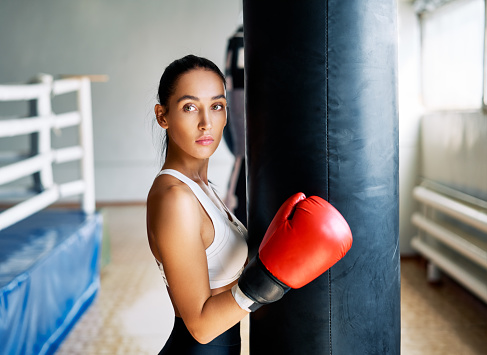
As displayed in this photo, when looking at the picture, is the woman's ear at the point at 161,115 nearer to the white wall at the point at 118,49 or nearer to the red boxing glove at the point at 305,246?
the red boxing glove at the point at 305,246

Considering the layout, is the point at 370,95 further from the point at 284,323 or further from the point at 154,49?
the point at 154,49

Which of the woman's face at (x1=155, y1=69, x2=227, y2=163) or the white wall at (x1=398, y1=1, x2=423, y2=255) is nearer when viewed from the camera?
the woman's face at (x1=155, y1=69, x2=227, y2=163)

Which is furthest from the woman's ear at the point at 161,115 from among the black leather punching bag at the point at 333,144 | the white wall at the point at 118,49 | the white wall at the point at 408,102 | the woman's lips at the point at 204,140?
the white wall at the point at 118,49

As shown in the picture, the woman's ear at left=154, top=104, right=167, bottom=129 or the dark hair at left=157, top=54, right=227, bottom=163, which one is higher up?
the dark hair at left=157, top=54, right=227, bottom=163

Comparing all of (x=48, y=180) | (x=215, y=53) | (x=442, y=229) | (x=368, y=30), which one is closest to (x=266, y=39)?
(x=368, y=30)

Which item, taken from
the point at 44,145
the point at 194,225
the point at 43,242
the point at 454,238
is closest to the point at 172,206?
the point at 194,225

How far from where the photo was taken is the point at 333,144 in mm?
961

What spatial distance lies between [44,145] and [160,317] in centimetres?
125

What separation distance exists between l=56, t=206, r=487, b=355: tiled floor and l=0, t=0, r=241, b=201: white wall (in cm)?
291

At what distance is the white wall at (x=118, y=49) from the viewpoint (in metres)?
6.49

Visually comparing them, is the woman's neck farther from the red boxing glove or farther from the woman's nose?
the red boxing glove

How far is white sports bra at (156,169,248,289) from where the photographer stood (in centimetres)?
107

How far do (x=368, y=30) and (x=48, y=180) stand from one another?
2.41 m

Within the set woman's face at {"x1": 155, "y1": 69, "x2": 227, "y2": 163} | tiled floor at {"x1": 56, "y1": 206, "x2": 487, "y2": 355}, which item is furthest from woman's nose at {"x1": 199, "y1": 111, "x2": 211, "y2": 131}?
tiled floor at {"x1": 56, "y1": 206, "x2": 487, "y2": 355}
